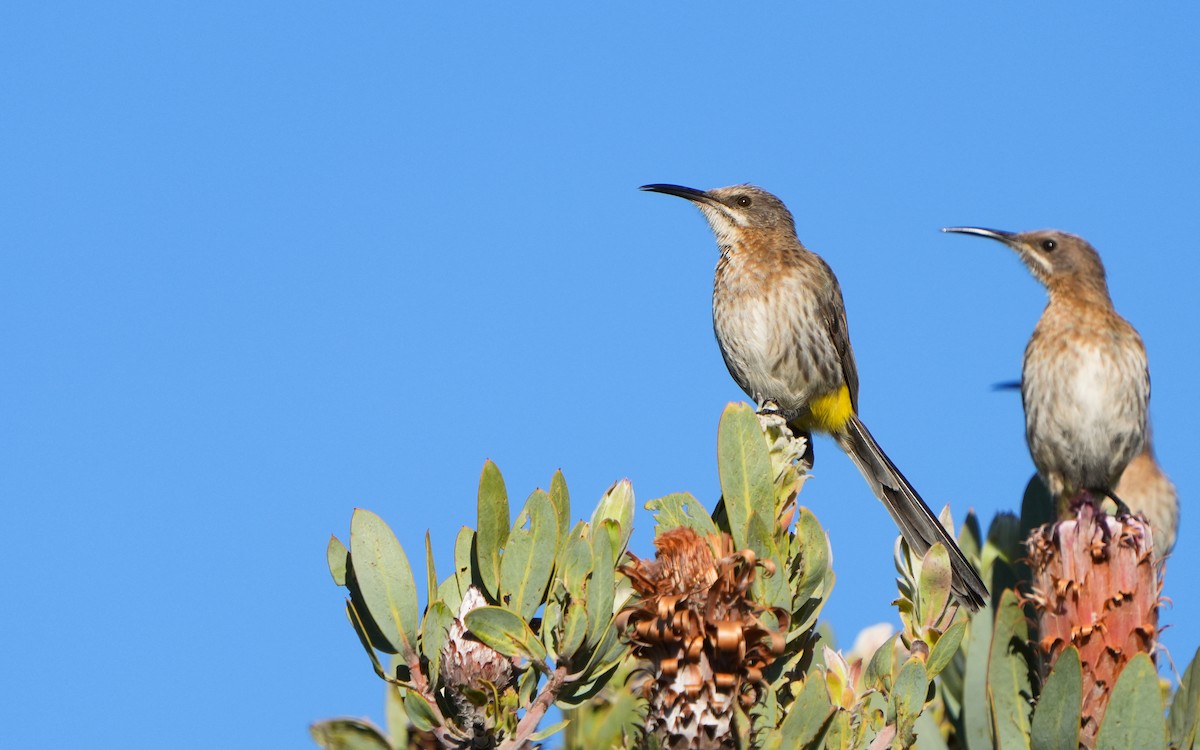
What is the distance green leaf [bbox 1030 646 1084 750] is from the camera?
2.78m

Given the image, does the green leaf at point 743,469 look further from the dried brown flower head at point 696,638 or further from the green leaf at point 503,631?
the green leaf at point 503,631

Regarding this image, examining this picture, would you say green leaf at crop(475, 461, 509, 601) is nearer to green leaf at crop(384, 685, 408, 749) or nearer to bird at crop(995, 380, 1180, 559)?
green leaf at crop(384, 685, 408, 749)

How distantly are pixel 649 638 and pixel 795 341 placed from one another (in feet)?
15.4

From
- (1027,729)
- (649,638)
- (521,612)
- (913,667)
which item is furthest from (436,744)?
(1027,729)

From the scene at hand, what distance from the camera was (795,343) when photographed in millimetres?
7133

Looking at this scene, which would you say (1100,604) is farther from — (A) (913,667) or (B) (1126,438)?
(B) (1126,438)

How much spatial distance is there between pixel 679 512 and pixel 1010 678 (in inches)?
34.7

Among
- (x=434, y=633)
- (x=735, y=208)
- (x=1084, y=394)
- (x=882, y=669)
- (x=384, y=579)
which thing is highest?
(x=735, y=208)

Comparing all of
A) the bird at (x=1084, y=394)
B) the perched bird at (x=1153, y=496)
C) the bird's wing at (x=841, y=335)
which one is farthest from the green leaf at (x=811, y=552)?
the bird's wing at (x=841, y=335)

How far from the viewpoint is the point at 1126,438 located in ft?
18.2

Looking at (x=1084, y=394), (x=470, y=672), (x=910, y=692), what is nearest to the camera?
(x=470, y=672)

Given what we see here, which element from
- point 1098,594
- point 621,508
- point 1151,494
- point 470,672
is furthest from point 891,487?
point 470,672

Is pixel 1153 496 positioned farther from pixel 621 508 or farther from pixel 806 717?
pixel 806 717

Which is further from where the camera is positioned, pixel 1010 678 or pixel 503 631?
pixel 1010 678
